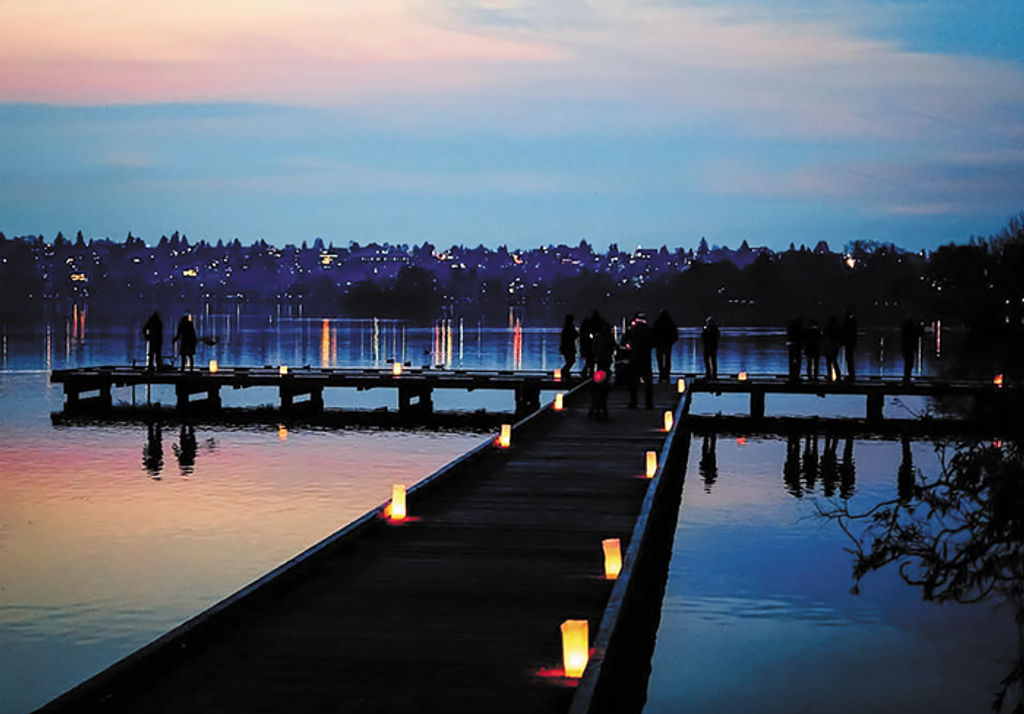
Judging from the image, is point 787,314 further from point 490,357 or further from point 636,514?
point 636,514

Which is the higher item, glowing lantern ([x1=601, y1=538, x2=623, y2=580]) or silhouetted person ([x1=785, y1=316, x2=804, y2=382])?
silhouetted person ([x1=785, y1=316, x2=804, y2=382])

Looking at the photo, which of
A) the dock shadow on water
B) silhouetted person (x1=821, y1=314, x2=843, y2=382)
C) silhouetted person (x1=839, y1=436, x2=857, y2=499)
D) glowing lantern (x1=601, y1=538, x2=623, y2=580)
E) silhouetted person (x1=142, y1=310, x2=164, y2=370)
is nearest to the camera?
the dock shadow on water

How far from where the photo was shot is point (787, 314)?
166 m

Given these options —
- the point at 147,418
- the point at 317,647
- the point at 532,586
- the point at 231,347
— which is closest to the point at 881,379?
the point at 147,418

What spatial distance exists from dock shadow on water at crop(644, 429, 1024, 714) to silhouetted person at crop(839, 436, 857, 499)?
7.68 ft

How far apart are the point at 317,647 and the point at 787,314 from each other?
16114 centimetres

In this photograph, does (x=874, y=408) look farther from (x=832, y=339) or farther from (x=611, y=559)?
(x=611, y=559)

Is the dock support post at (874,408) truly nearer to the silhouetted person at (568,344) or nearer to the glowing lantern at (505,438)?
the silhouetted person at (568,344)

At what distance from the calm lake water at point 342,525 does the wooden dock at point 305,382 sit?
180cm

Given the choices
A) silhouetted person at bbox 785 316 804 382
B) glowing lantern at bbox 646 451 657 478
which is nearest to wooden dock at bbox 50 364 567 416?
silhouetted person at bbox 785 316 804 382

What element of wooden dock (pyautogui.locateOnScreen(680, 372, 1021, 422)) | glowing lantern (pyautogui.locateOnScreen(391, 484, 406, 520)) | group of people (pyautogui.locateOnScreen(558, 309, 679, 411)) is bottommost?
glowing lantern (pyautogui.locateOnScreen(391, 484, 406, 520))

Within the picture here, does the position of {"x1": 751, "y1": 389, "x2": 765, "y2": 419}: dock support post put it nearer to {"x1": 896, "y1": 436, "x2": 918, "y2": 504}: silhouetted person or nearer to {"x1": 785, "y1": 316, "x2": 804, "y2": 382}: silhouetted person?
{"x1": 785, "y1": 316, "x2": 804, "y2": 382}: silhouetted person

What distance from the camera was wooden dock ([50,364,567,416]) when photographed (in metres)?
36.5

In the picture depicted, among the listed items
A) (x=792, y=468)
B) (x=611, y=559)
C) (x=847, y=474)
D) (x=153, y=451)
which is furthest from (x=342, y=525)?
(x=847, y=474)
